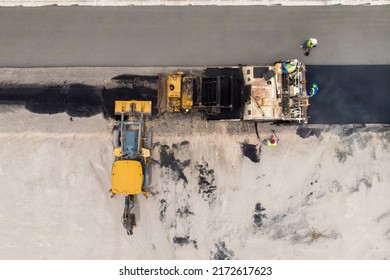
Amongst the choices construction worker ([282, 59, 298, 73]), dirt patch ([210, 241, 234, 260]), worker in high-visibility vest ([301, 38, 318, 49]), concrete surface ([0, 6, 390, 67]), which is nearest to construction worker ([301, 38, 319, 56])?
worker in high-visibility vest ([301, 38, 318, 49])

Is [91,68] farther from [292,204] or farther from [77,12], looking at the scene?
[292,204]

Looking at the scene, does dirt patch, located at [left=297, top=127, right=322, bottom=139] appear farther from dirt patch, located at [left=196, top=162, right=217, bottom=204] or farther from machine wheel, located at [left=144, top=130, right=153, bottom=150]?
machine wheel, located at [left=144, top=130, right=153, bottom=150]

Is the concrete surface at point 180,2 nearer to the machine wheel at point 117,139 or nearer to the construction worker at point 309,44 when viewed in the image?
the construction worker at point 309,44

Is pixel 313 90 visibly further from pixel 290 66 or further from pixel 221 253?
pixel 221 253

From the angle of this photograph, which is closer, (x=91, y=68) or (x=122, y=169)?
(x=122, y=169)

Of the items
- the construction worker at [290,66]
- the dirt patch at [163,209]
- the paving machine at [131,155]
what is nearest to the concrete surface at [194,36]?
the construction worker at [290,66]
